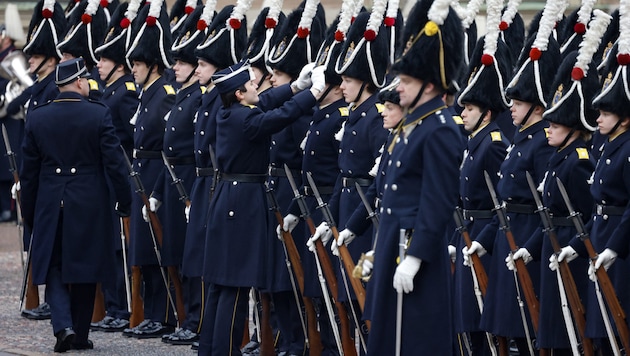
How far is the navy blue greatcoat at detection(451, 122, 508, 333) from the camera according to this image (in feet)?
28.8

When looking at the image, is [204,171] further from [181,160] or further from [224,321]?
[224,321]

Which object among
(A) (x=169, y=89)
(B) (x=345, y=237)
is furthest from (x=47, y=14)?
(B) (x=345, y=237)

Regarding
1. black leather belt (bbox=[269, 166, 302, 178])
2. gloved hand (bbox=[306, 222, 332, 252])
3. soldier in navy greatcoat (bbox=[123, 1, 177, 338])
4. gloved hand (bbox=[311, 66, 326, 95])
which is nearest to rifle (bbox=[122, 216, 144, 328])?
soldier in navy greatcoat (bbox=[123, 1, 177, 338])

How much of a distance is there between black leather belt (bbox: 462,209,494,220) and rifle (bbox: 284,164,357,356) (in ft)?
2.74

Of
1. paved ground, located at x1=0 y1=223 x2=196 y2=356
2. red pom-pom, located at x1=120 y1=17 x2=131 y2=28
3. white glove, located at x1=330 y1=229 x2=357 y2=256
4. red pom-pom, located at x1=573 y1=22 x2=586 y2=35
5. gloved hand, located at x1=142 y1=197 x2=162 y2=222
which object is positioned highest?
red pom-pom, located at x1=120 y1=17 x2=131 y2=28

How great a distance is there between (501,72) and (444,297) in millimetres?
2572

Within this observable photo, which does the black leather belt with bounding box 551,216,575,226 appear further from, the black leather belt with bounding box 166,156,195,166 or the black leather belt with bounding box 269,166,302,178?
the black leather belt with bounding box 166,156,195,166

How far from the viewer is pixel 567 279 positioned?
7.92 meters

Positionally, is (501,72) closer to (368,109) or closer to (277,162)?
(368,109)

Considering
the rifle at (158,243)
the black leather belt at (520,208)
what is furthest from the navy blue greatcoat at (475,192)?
the rifle at (158,243)

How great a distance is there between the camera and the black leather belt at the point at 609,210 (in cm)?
775

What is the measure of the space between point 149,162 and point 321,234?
245 centimetres

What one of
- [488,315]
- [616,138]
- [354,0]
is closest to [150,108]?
[354,0]

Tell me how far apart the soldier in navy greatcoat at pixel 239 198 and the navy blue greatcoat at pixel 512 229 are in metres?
1.22
